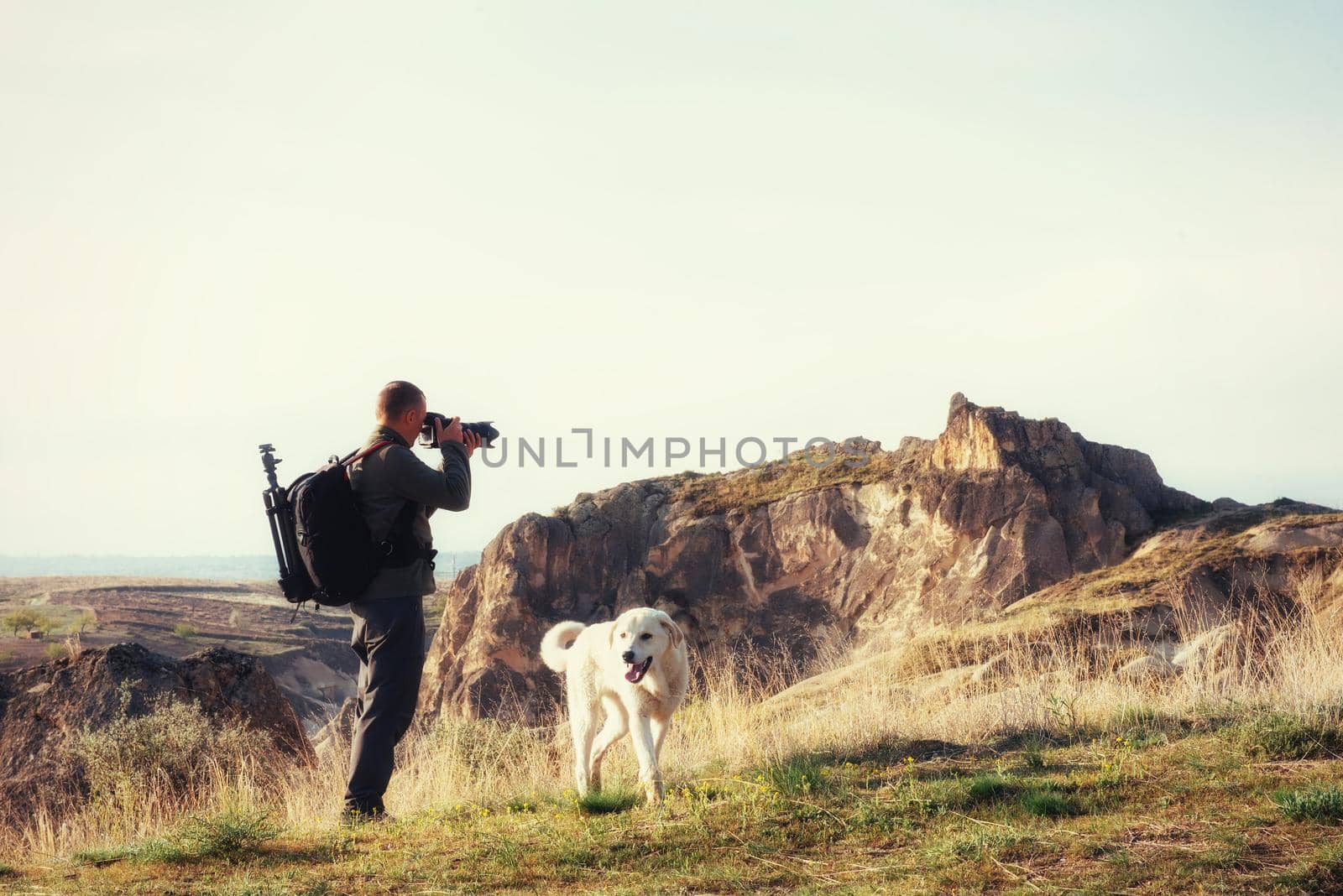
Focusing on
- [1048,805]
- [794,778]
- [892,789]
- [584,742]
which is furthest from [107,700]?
[1048,805]

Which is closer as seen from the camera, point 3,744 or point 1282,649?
point 1282,649

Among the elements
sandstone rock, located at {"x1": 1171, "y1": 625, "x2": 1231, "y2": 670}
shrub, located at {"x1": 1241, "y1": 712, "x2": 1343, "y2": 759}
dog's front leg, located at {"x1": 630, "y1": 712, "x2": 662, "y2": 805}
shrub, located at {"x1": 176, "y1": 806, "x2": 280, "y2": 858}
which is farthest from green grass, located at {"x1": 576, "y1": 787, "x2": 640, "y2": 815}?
sandstone rock, located at {"x1": 1171, "y1": 625, "x2": 1231, "y2": 670}

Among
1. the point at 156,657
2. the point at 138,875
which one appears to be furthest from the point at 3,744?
the point at 138,875

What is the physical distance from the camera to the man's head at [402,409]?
22.0 ft

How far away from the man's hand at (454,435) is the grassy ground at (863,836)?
2.15 metres

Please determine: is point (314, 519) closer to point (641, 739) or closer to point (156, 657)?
point (641, 739)

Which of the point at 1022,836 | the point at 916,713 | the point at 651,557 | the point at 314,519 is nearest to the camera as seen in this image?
the point at 1022,836

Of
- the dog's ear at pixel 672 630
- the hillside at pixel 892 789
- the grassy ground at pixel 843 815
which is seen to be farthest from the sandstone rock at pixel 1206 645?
the dog's ear at pixel 672 630

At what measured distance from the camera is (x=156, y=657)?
11859 mm

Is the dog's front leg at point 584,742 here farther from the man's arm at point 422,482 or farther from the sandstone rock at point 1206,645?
the sandstone rock at point 1206,645

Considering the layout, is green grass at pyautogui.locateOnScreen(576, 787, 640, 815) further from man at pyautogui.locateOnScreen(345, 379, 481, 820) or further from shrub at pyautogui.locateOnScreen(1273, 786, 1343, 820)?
shrub at pyautogui.locateOnScreen(1273, 786, 1343, 820)

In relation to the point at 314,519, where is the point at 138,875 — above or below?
below

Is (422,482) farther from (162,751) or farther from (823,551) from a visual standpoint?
(823,551)

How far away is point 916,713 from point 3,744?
8762 mm
